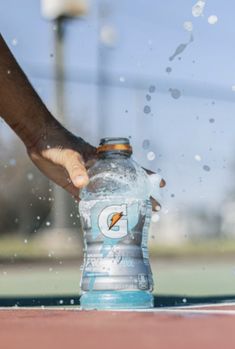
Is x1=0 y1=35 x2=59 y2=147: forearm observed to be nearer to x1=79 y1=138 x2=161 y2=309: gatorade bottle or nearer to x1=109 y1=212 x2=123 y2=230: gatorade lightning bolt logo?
x1=79 y1=138 x2=161 y2=309: gatorade bottle

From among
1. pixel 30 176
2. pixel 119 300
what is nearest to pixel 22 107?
pixel 119 300

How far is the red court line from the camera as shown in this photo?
4.66 ft

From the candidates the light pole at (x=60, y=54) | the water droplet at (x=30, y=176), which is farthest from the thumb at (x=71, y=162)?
the water droplet at (x=30, y=176)

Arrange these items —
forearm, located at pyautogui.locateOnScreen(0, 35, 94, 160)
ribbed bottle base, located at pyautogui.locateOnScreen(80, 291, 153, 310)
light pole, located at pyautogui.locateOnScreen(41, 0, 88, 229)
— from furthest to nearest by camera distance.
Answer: light pole, located at pyautogui.locateOnScreen(41, 0, 88, 229) < forearm, located at pyautogui.locateOnScreen(0, 35, 94, 160) < ribbed bottle base, located at pyautogui.locateOnScreen(80, 291, 153, 310)

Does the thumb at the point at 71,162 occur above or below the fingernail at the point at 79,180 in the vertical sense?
above

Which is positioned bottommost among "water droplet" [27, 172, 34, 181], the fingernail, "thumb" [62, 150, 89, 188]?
the fingernail

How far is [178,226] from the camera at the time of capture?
13242 mm

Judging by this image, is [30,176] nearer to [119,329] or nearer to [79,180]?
[79,180]

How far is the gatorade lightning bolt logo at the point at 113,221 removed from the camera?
2.01 metres

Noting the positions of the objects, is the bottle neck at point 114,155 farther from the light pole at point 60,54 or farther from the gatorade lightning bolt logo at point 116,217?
the light pole at point 60,54

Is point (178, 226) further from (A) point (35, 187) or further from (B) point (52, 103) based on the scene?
(B) point (52, 103)

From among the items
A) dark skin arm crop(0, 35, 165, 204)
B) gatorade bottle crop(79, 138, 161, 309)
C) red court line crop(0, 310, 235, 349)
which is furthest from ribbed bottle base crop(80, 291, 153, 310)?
dark skin arm crop(0, 35, 165, 204)

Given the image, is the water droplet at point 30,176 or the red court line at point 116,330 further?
the water droplet at point 30,176

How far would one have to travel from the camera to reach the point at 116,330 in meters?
1.60
